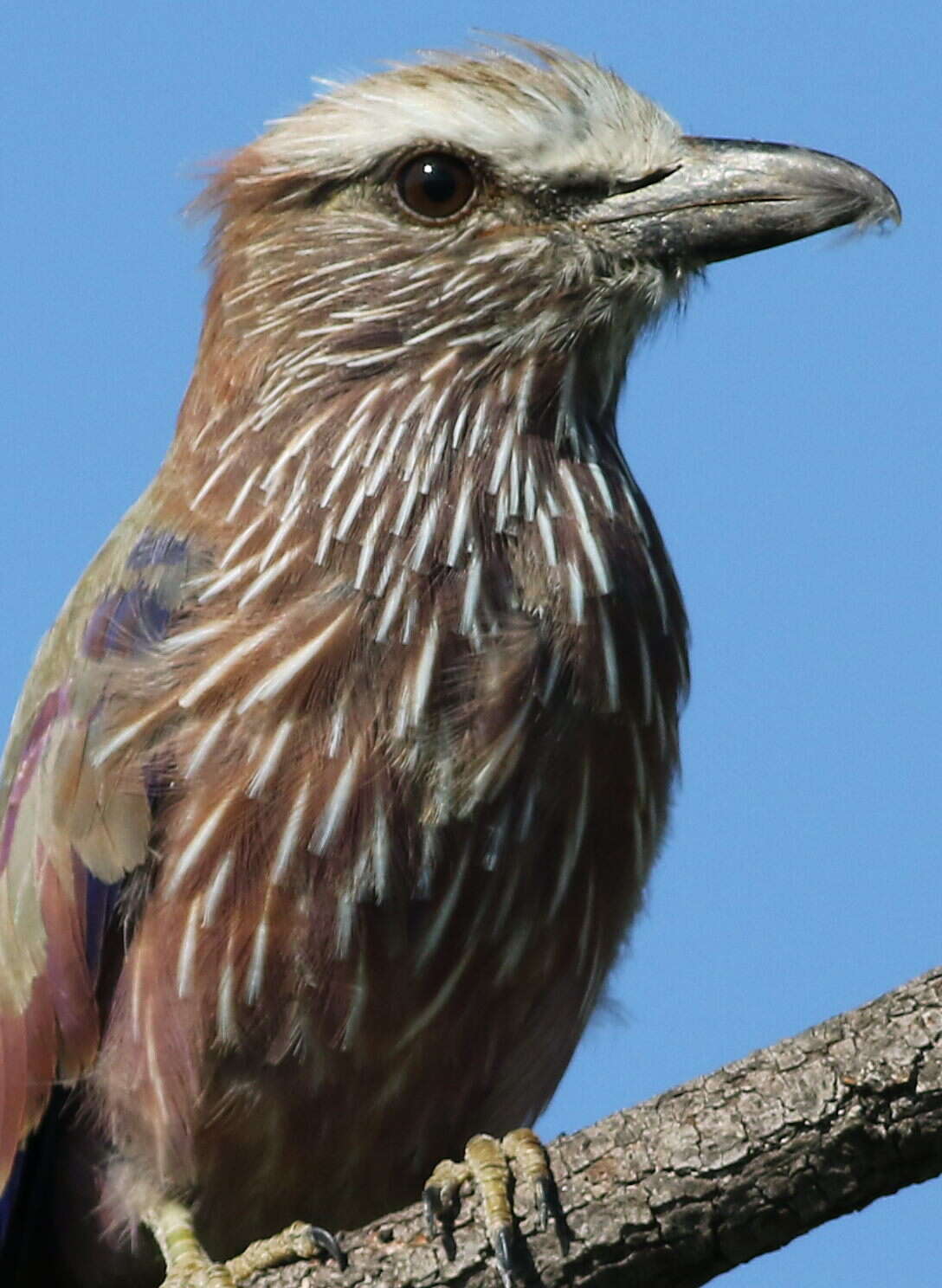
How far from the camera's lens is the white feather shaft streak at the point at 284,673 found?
602cm

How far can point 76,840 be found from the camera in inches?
248

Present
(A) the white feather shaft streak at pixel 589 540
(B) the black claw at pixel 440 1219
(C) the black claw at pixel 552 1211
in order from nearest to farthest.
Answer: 1. (C) the black claw at pixel 552 1211
2. (B) the black claw at pixel 440 1219
3. (A) the white feather shaft streak at pixel 589 540

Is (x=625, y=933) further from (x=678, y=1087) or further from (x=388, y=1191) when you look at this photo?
(x=678, y=1087)

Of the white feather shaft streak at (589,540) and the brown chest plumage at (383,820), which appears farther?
the white feather shaft streak at (589,540)

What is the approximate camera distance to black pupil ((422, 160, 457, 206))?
6.53m

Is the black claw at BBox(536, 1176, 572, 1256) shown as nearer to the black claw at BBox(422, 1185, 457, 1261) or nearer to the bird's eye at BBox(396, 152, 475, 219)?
the black claw at BBox(422, 1185, 457, 1261)

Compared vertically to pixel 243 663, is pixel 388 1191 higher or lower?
lower

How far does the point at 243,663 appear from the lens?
6086 millimetres

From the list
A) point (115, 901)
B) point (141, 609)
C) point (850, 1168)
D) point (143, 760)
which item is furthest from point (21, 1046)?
point (850, 1168)

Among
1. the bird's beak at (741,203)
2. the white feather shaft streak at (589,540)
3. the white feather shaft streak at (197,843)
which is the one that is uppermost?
the bird's beak at (741,203)

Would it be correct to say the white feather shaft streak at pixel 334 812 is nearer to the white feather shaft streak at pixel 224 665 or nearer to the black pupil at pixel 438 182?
the white feather shaft streak at pixel 224 665

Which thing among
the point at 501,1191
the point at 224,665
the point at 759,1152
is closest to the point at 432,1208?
the point at 501,1191

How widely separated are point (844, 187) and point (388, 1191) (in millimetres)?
3444

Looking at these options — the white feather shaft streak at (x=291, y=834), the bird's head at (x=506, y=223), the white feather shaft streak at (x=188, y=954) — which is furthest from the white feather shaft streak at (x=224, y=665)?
the bird's head at (x=506, y=223)
